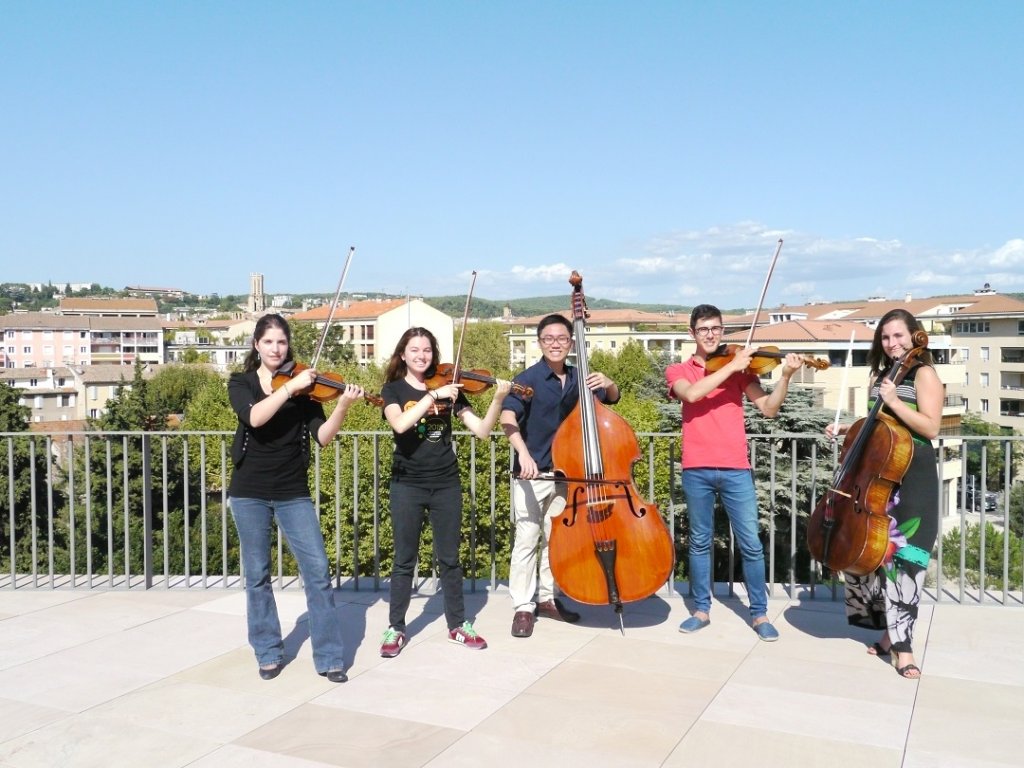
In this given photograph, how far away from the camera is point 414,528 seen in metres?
4.22

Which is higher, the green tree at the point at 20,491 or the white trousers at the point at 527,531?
the white trousers at the point at 527,531

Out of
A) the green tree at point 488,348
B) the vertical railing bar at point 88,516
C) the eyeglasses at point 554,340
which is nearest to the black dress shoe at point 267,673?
the vertical railing bar at point 88,516

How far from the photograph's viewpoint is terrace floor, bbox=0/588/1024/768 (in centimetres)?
314

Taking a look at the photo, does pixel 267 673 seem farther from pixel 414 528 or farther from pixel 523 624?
pixel 523 624

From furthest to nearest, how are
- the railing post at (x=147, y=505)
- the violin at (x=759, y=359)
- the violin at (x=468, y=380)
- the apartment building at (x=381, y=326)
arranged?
the apartment building at (x=381, y=326) < the railing post at (x=147, y=505) < the violin at (x=468, y=380) < the violin at (x=759, y=359)

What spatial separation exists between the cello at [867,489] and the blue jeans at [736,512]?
0.52m

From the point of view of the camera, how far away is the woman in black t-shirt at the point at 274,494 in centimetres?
380

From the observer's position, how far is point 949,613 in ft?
15.9

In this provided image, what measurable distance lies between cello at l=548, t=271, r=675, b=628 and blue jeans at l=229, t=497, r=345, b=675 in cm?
102

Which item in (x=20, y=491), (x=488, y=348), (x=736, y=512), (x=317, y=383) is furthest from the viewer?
(x=488, y=348)

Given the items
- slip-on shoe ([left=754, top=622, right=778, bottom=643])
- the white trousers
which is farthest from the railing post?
slip-on shoe ([left=754, top=622, right=778, bottom=643])

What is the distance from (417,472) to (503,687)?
101cm

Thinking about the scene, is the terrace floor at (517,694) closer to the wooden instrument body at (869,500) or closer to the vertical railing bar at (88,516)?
the vertical railing bar at (88,516)

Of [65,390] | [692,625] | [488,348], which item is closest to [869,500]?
[692,625]
